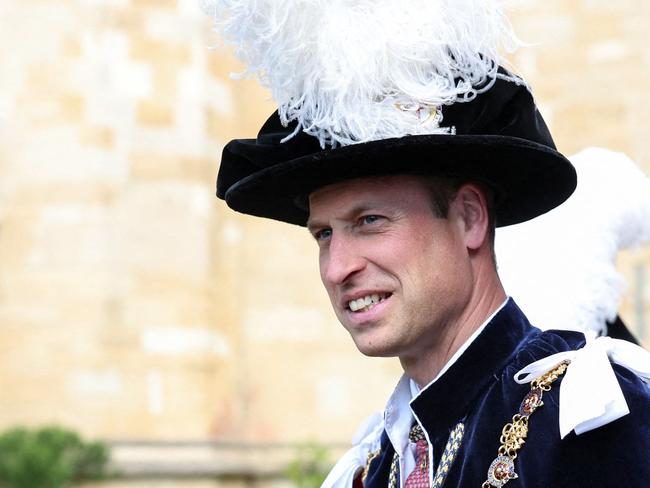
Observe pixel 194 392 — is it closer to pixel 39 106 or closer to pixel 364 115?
pixel 39 106

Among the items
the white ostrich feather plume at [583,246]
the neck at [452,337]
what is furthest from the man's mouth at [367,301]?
the white ostrich feather plume at [583,246]

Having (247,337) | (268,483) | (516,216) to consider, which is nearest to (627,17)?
(247,337)

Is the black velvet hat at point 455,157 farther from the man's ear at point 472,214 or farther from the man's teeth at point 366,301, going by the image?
the man's teeth at point 366,301

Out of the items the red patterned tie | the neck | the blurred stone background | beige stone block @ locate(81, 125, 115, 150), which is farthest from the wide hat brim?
beige stone block @ locate(81, 125, 115, 150)

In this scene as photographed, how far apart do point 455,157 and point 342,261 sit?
0.31 m

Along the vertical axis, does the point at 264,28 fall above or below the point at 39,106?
below

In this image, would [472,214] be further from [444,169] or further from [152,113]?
[152,113]

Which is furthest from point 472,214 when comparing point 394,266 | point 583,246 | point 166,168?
point 166,168

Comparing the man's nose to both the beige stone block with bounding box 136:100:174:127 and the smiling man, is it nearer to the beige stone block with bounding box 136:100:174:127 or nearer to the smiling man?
the smiling man

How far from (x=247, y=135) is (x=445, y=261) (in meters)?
8.00

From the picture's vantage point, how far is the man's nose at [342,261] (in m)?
2.52

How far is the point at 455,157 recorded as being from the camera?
2506 millimetres

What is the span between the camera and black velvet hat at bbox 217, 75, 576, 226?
2453 millimetres

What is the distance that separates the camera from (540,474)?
2250 millimetres
